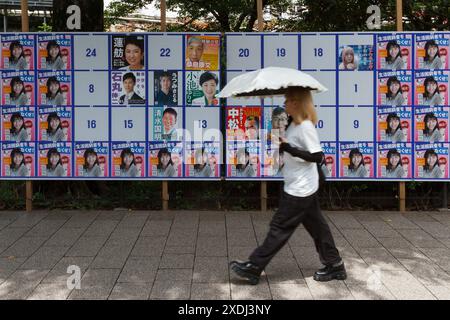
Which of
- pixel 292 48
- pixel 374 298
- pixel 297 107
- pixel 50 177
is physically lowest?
pixel 374 298

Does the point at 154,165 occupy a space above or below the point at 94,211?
above

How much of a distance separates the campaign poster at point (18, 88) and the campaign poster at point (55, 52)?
1.05ft

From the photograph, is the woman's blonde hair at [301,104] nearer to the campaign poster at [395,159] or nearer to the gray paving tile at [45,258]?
the gray paving tile at [45,258]

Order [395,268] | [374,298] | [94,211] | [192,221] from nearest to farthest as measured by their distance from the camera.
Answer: [374,298]
[395,268]
[192,221]
[94,211]

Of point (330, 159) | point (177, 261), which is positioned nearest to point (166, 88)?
point (330, 159)

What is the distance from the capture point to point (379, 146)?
28.1 ft

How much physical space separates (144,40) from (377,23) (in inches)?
148

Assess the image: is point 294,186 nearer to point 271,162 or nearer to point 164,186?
point 271,162

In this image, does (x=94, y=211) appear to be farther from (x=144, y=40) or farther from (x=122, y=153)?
(x=144, y=40)

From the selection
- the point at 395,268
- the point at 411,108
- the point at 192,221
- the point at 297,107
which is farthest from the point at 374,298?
the point at 411,108

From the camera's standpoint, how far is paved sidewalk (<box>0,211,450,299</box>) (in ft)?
17.4

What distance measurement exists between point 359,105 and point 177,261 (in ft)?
12.6

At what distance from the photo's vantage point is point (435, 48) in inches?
334

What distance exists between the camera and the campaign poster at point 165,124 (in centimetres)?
859
